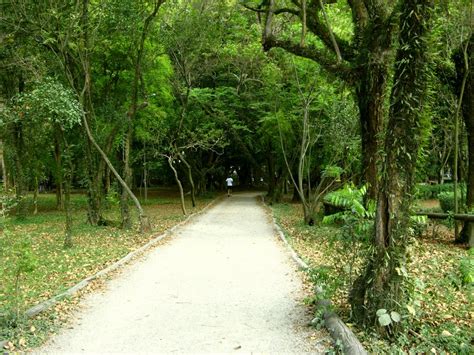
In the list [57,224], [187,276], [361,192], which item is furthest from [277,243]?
[57,224]

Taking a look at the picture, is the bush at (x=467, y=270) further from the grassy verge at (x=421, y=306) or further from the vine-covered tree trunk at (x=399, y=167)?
the vine-covered tree trunk at (x=399, y=167)

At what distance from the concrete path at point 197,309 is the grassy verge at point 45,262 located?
0.37m

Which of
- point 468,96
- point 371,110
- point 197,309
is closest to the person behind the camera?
point 197,309

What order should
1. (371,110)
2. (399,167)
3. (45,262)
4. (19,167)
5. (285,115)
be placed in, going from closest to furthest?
(399,167), (45,262), (371,110), (19,167), (285,115)

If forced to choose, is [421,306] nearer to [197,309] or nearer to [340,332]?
[340,332]

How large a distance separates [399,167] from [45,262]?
7963 millimetres

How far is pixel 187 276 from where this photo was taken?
8.42 m

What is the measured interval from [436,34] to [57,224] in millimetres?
16507

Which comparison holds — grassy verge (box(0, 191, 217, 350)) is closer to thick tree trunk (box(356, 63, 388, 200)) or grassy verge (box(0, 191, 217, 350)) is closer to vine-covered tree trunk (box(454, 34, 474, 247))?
thick tree trunk (box(356, 63, 388, 200))

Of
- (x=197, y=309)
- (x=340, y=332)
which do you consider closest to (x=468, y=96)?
(x=340, y=332)

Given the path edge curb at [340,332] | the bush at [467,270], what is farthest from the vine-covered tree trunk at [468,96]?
the path edge curb at [340,332]

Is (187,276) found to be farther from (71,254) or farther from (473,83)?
(473,83)

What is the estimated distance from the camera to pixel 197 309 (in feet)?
20.7

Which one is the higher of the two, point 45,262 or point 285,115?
point 285,115
